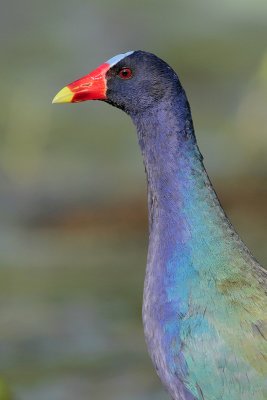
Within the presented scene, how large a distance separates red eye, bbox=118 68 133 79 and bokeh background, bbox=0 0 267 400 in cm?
90

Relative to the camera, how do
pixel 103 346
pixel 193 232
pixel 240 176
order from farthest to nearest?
pixel 240 176 < pixel 103 346 < pixel 193 232

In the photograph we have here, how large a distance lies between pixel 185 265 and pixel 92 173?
2.64 m

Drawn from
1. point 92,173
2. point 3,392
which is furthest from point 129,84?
point 92,173

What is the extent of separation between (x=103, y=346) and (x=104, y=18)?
2.85 metres

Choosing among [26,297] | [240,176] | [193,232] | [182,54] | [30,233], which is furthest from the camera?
[182,54]

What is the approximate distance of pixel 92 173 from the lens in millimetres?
5770

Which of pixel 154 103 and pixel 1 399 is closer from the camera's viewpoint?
pixel 154 103

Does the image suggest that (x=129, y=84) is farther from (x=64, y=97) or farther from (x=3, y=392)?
(x=3, y=392)

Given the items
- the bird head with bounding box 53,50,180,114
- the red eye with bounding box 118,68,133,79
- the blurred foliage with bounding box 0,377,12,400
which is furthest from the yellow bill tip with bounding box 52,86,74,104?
the blurred foliage with bounding box 0,377,12,400

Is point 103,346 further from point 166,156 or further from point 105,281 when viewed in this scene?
point 166,156

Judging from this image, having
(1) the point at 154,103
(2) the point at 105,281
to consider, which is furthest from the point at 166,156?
(2) the point at 105,281

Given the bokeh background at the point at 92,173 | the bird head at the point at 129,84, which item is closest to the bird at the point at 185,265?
the bird head at the point at 129,84

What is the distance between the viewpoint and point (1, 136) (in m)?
6.04

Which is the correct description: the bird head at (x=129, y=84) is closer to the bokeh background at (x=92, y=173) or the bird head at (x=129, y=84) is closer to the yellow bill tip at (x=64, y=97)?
the yellow bill tip at (x=64, y=97)
